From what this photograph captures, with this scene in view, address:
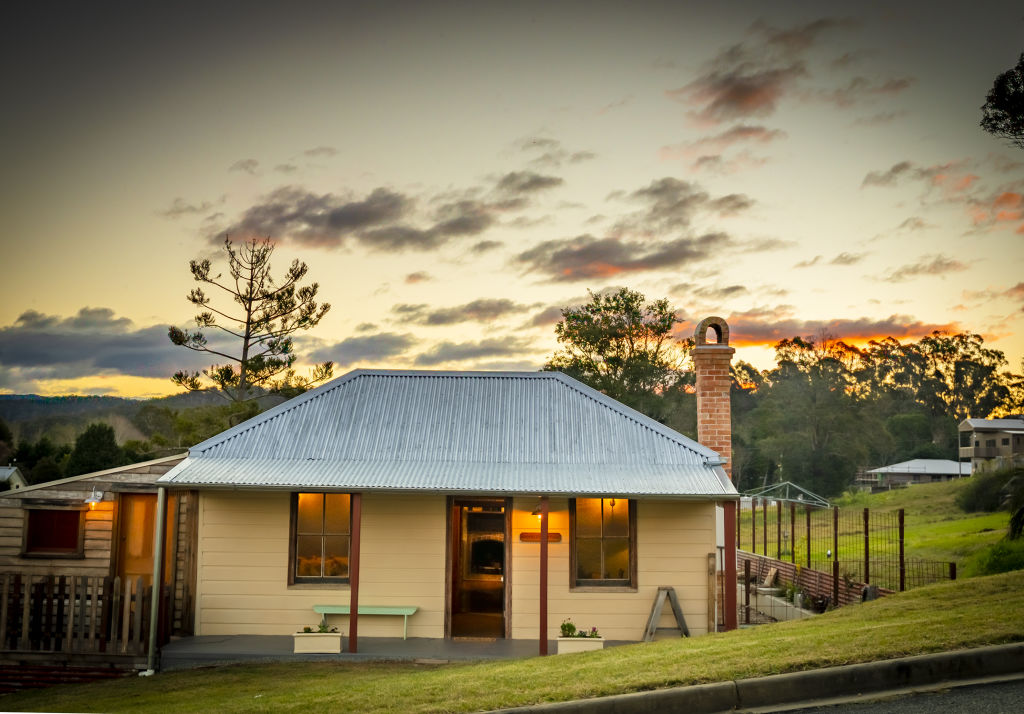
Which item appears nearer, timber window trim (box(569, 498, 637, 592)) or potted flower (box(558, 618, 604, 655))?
potted flower (box(558, 618, 604, 655))

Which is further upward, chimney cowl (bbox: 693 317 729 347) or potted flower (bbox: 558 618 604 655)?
chimney cowl (bbox: 693 317 729 347)

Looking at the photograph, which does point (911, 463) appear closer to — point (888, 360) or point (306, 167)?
point (888, 360)

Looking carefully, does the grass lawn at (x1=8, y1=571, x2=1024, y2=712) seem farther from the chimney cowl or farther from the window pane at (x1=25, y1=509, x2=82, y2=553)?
the chimney cowl

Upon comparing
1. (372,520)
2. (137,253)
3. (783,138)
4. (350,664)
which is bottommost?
(350,664)

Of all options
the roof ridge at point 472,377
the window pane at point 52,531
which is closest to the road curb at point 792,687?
the roof ridge at point 472,377

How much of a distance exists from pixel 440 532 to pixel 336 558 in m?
1.74

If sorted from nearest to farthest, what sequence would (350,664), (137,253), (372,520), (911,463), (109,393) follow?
(350,664), (372,520), (137,253), (109,393), (911,463)

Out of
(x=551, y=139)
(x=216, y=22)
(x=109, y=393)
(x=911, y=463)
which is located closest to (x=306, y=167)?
(x=216, y=22)

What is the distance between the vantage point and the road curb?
285 inches

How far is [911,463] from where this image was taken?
53625mm

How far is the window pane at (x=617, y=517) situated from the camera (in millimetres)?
13750

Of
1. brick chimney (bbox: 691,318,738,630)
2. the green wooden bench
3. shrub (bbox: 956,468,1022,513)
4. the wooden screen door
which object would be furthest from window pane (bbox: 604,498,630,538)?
shrub (bbox: 956,468,1022,513)

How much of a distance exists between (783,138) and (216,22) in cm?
1226

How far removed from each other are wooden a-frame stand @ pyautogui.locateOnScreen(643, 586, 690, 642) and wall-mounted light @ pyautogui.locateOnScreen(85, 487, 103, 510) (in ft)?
29.6
